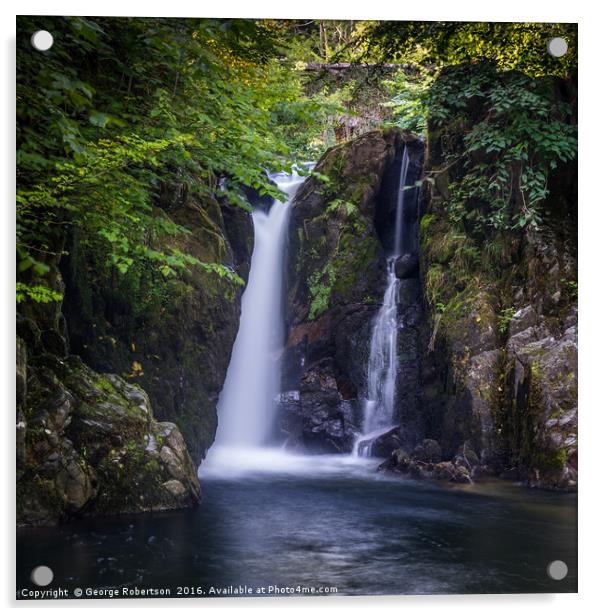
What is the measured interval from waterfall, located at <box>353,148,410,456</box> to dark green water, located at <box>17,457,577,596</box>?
10.5ft

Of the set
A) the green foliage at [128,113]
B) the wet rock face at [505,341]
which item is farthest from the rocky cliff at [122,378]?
the wet rock face at [505,341]

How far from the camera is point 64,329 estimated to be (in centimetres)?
561

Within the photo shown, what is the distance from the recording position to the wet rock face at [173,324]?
5.99 m

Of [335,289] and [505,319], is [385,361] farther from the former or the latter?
[505,319]

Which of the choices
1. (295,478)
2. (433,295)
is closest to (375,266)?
(433,295)

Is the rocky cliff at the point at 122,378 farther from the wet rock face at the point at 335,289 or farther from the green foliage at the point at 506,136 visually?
the green foliage at the point at 506,136

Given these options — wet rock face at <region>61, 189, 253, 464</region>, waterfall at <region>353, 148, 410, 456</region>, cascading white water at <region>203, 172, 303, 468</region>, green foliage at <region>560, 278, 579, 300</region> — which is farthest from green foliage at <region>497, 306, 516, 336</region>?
wet rock face at <region>61, 189, 253, 464</region>

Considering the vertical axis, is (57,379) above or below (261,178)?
below

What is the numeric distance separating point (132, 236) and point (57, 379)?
1.31 metres

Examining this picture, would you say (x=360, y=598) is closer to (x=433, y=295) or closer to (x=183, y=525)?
(x=183, y=525)

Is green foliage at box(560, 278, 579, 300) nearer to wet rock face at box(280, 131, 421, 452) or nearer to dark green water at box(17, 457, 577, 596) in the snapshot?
dark green water at box(17, 457, 577, 596)

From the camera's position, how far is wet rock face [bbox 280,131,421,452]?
8.85 meters

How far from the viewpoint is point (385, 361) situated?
8.84 metres

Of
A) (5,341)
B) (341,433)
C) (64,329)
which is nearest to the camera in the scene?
(5,341)
